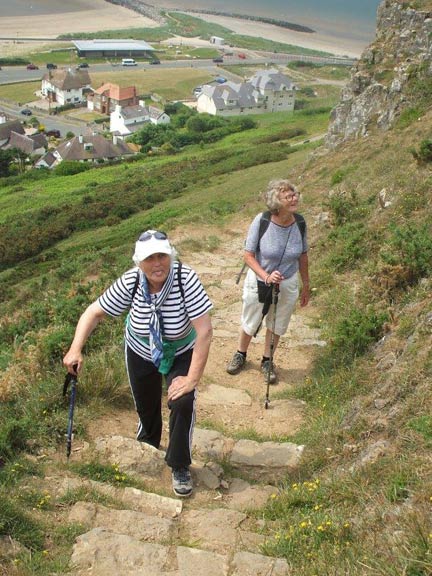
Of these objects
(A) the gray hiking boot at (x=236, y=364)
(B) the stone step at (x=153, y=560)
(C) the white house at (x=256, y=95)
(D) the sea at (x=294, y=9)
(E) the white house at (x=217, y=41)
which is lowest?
(C) the white house at (x=256, y=95)

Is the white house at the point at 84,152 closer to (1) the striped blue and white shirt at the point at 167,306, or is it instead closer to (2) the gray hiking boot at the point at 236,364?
(2) the gray hiking boot at the point at 236,364

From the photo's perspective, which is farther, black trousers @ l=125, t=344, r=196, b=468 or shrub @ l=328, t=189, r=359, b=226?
shrub @ l=328, t=189, r=359, b=226

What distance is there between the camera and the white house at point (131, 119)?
60.2 metres

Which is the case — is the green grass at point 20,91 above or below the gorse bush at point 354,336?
below

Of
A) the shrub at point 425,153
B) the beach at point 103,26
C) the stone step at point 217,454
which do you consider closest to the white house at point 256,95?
the beach at point 103,26

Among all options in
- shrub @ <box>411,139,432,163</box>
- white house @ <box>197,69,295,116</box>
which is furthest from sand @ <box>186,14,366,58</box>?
shrub @ <box>411,139,432,163</box>

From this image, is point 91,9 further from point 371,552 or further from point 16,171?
point 371,552

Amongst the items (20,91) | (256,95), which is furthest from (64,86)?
(256,95)

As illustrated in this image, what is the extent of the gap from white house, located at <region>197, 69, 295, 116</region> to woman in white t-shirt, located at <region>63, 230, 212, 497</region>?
63.3 metres

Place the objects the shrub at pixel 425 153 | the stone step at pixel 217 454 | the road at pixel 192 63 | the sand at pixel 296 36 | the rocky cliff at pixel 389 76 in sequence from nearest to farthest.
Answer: the stone step at pixel 217 454
the shrub at pixel 425 153
the rocky cliff at pixel 389 76
the road at pixel 192 63
the sand at pixel 296 36

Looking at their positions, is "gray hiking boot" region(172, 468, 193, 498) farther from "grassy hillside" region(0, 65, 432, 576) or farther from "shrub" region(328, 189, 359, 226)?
"shrub" region(328, 189, 359, 226)

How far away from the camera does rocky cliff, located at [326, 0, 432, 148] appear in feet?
56.3

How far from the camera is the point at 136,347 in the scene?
4.37 m

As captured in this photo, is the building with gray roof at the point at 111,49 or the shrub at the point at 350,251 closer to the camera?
the shrub at the point at 350,251
